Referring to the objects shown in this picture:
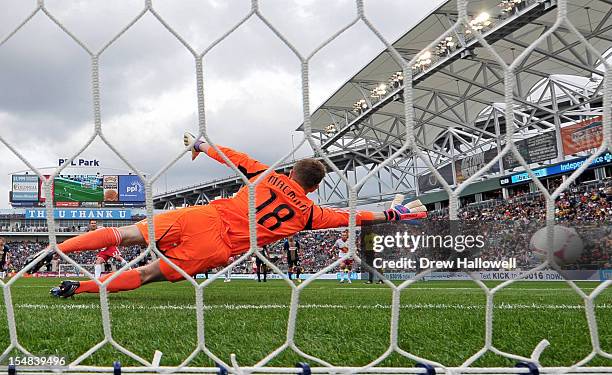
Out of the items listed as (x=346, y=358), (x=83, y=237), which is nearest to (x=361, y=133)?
(x=83, y=237)

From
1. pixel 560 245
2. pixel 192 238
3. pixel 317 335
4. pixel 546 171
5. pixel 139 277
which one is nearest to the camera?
pixel 560 245

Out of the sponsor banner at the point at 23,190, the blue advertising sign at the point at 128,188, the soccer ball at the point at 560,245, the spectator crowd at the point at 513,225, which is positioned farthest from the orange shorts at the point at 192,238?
the sponsor banner at the point at 23,190

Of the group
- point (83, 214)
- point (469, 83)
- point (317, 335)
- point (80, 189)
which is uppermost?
point (469, 83)

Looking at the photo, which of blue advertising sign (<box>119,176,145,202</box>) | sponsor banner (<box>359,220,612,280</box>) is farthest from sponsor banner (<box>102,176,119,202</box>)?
sponsor banner (<box>359,220,612,280</box>)

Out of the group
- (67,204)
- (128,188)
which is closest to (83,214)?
(67,204)

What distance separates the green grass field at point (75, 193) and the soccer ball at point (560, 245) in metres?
33.5

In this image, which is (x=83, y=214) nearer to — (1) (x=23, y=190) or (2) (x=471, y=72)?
(1) (x=23, y=190)

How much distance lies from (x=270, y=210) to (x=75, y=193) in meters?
32.0

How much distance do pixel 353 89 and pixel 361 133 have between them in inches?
83.1

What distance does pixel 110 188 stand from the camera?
106ft

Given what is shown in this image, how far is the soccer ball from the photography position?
126 centimetres

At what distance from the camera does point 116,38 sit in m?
1.30

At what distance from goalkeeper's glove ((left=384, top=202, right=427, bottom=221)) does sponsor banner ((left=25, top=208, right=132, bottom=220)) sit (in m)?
32.5

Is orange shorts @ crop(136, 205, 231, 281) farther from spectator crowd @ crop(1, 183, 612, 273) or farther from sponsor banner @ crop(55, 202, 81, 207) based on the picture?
sponsor banner @ crop(55, 202, 81, 207)
